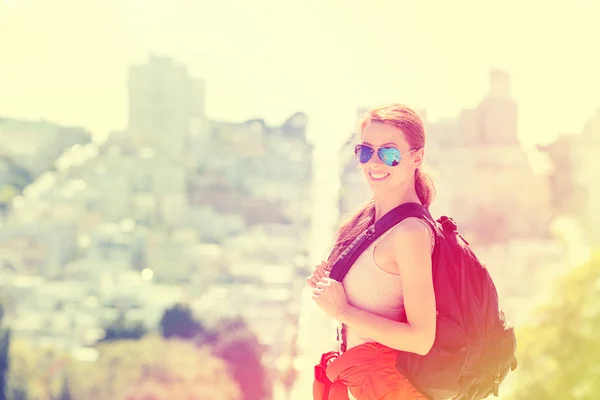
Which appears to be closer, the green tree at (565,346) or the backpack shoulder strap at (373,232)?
the backpack shoulder strap at (373,232)

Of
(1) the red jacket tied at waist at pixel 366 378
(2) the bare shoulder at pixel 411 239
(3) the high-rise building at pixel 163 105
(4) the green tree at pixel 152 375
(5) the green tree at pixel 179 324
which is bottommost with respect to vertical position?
(4) the green tree at pixel 152 375

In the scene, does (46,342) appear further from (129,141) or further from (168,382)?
(129,141)

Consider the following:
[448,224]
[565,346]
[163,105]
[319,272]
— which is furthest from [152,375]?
[448,224]

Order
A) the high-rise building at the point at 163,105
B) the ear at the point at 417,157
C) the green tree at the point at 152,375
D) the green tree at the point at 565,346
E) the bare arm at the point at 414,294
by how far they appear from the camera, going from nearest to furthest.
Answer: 1. the bare arm at the point at 414,294
2. the ear at the point at 417,157
3. the green tree at the point at 565,346
4. the green tree at the point at 152,375
5. the high-rise building at the point at 163,105

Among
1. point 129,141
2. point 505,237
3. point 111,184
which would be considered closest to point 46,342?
point 111,184

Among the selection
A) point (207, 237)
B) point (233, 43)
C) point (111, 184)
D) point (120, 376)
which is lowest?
point (120, 376)

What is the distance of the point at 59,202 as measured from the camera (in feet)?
71.3

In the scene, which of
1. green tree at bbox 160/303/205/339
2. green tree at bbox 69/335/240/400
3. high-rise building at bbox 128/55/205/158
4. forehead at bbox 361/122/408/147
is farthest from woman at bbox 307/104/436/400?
high-rise building at bbox 128/55/205/158

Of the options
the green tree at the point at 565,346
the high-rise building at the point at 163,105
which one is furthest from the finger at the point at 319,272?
the high-rise building at the point at 163,105

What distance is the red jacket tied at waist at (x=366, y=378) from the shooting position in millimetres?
970

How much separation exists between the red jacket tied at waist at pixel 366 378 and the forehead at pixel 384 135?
27 cm

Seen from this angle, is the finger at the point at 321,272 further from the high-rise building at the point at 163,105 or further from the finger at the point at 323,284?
the high-rise building at the point at 163,105

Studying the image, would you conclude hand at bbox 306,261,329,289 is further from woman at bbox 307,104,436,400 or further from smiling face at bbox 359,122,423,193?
smiling face at bbox 359,122,423,193

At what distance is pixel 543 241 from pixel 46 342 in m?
12.4
